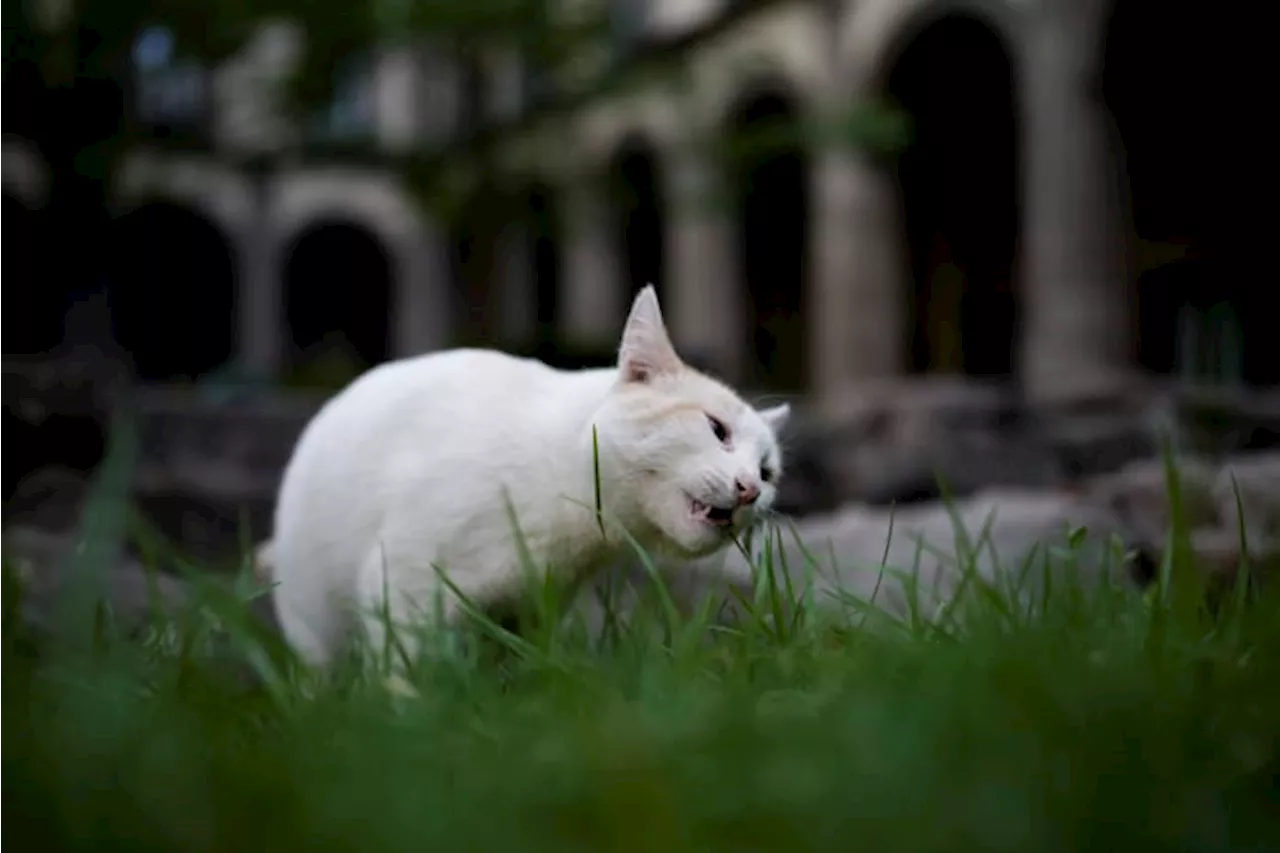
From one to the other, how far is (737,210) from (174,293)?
14.6m

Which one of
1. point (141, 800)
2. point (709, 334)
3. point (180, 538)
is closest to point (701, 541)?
point (141, 800)

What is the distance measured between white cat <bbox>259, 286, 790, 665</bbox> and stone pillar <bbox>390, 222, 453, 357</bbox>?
18824 mm

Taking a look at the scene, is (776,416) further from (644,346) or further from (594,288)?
(594,288)

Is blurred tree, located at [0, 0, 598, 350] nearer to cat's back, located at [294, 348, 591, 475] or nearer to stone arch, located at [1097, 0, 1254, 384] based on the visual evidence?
stone arch, located at [1097, 0, 1254, 384]

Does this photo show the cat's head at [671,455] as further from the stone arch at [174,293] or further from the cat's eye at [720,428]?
the stone arch at [174,293]

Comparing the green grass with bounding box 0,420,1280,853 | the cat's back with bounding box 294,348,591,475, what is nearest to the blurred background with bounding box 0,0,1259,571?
the cat's back with bounding box 294,348,591,475

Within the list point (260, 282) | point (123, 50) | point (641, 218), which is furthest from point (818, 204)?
point (260, 282)

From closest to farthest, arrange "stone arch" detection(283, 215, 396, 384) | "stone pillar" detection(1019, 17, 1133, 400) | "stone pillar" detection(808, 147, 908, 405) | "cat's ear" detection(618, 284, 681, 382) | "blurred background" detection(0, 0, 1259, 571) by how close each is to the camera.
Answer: "cat's ear" detection(618, 284, 681, 382)
"blurred background" detection(0, 0, 1259, 571)
"stone pillar" detection(1019, 17, 1133, 400)
"stone pillar" detection(808, 147, 908, 405)
"stone arch" detection(283, 215, 396, 384)

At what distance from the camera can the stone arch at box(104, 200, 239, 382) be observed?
78.5 feet

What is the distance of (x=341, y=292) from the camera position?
26656mm

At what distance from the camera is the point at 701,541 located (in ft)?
7.01

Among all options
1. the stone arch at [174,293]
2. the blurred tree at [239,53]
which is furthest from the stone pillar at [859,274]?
the stone arch at [174,293]

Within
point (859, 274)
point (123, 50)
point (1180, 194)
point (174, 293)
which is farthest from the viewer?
point (174, 293)

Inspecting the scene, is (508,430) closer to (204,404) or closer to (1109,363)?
(204,404)
